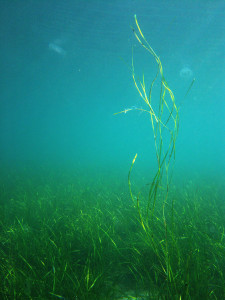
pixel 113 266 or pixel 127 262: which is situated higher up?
pixel 127 262

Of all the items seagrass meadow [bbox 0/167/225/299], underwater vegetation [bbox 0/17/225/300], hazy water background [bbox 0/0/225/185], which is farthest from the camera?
hazy water background [bbox 0/0/225/185]

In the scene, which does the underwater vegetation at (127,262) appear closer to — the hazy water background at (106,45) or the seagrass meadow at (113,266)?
the seagrass meadow at (113,266)

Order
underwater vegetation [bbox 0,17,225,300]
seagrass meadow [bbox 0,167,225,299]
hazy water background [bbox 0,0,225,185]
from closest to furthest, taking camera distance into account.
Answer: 1. underwater vegetation [bbox 0,17,225,300]
2. seagrass meadow [bbox 0,167,225,299]
3. hazy water background [bbox 0,0,225,185]

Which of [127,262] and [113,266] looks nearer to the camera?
[127,262]

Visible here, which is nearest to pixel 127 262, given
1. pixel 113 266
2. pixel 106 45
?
A: pixel 113 266

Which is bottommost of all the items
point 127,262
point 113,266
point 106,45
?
point 113,266

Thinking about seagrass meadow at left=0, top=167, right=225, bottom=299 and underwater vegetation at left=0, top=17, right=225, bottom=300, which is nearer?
underwater vegetation at left=0, top=17, right=225, bottom=300

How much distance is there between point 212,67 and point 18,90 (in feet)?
105

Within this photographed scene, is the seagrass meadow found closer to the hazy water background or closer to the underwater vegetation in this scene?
the underwater vegetation

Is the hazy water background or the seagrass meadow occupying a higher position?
the hazy water background

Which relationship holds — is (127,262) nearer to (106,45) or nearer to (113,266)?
(113,266)

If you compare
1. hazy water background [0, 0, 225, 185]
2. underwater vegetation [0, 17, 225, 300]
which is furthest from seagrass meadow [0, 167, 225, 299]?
hazy water background [0, 0, 225, 185]

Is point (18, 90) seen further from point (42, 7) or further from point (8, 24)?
point (42, 7)

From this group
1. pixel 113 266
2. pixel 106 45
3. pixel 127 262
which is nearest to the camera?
pixel 127 262
